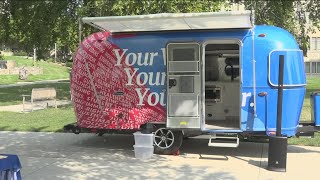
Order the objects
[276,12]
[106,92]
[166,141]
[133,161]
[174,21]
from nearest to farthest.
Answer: [174,21] → [133,161] → [166,141] → [106,92] → [276,12]

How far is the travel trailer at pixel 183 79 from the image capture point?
862 cm

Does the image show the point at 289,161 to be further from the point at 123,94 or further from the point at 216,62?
the point at 123,94

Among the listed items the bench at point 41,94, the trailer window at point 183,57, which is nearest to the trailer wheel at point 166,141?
the trailer window at point 183,57

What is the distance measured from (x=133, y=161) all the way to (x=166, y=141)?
0.99m

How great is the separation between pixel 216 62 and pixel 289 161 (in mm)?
2903

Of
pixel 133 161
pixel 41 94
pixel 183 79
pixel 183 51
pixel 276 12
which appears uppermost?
pixel 276 12

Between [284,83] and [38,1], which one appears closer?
[38,1]

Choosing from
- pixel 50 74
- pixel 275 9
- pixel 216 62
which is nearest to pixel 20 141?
pixel 216 62

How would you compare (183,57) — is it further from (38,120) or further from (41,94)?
(41,94)

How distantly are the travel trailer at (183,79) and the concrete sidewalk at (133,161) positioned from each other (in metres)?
0.48

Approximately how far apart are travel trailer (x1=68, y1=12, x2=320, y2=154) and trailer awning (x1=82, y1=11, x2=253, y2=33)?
0.02m

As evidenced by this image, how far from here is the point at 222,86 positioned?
398 inches

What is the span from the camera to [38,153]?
948 cm

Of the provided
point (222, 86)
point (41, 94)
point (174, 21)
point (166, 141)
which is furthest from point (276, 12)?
point (174, 21)
